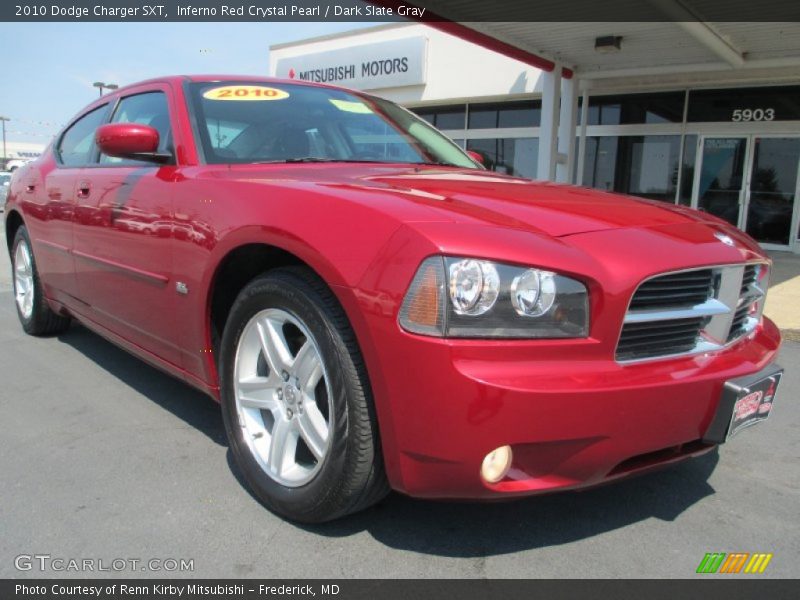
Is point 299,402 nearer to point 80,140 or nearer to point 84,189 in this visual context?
point 84,189

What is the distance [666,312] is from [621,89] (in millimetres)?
11389

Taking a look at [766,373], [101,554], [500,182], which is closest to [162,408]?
[101,554]

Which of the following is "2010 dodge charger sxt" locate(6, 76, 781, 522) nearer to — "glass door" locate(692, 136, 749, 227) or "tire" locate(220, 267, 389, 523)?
"tire" locate(220, 267, 389, 523)

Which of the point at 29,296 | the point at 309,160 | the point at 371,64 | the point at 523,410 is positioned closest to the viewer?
the point at 523,410

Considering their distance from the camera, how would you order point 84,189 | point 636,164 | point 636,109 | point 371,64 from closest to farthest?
point 84,189 < point 636,109 < point 636,164 < point 371,64

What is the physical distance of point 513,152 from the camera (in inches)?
543

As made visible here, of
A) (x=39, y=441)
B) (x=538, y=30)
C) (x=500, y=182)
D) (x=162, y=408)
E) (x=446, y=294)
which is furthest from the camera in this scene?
(x=538, y=30)

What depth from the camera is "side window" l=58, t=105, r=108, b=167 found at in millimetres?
4020

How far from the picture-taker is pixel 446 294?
1.73 metres

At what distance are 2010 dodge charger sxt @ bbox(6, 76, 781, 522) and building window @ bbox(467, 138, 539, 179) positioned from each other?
1094 centimetres

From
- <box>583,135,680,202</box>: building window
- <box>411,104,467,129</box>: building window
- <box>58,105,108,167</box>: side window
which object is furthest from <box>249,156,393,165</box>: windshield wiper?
<box>411,104,467,129</box>: building window

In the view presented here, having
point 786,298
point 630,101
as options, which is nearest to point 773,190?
point 630,101

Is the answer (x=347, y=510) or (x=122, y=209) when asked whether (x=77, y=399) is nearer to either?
(x=122, y=209)

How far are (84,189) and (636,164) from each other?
36.1 feet
